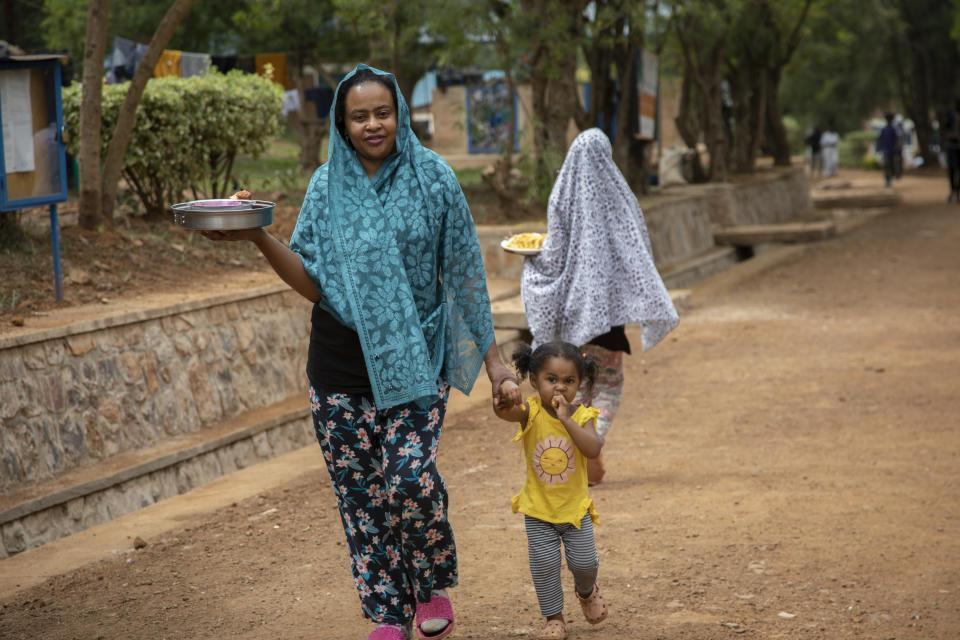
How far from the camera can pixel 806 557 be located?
425cm

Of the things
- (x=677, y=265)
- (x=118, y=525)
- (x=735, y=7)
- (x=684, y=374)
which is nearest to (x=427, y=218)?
(x=118, y=525)

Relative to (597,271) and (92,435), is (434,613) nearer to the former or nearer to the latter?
(597,271)

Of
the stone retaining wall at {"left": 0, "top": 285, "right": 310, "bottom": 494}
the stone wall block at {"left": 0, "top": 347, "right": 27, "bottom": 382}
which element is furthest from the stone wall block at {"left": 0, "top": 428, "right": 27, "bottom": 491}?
the stone wall block at {"left": 0, "top": 347, "right": 27, "bottom": 382}

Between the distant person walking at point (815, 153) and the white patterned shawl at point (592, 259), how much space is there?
30.1m

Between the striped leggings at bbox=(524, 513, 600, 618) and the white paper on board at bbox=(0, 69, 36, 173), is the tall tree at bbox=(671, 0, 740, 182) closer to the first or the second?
the white paper on board at bbox=(0, 69, 36, 173)

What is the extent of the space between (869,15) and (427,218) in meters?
29.9

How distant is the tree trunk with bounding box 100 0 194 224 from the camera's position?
8.41 m

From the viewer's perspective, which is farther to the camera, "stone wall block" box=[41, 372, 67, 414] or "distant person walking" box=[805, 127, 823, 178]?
"distant person walking" box=[805, 127, 823, 178]

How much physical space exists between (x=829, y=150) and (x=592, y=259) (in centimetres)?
3237

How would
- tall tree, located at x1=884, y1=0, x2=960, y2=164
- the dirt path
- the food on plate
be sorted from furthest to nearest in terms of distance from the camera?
tall tree, located at x1=884, y1=0, x2=960, y2=164 → the food on plate → the dirt path

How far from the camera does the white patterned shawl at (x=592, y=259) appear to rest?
535 cm

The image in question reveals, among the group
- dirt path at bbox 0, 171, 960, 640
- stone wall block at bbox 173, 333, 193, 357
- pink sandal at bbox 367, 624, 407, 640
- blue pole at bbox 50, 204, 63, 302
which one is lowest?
dirt path at bbox 0, 171, 960, 640

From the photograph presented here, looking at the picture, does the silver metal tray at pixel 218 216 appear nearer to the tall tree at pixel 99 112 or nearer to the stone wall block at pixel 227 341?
the stone wall block at pixel 227 341

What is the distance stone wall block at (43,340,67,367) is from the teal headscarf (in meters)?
3.40
